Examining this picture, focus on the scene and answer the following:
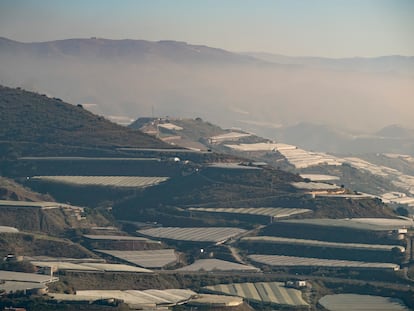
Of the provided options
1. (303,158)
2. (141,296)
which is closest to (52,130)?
(303,158)

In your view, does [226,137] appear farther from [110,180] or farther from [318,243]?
[318,243]

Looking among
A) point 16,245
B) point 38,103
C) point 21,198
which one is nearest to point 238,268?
point 16,245

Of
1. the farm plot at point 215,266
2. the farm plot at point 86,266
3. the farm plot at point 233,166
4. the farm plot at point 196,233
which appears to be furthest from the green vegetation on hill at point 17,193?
the farm plot at point 86,266

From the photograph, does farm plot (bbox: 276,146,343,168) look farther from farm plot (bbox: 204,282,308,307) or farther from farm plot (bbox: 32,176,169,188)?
farm plot (bbox: 204,282,308,307)

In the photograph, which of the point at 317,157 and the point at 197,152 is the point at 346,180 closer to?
the point at 317,157

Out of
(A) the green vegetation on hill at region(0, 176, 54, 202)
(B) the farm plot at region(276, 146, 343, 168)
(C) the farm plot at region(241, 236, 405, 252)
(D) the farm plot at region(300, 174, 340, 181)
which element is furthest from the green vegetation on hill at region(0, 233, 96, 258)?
(B) the farm plot at region(276, 146, 343, 168)

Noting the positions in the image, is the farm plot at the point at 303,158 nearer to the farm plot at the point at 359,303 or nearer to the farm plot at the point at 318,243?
the farm plot at the point at 318,243
